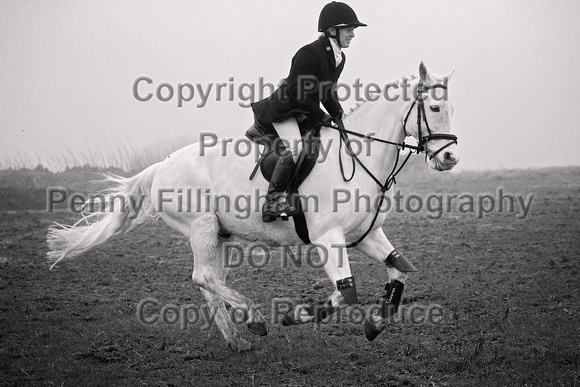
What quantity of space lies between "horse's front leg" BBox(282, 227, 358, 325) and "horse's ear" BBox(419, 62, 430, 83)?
1.54 meters

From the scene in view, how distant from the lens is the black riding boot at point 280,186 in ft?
19.7

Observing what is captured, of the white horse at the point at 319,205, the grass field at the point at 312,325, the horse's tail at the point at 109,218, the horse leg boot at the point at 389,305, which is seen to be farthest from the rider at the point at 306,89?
the horse's tail at the point at 109,218

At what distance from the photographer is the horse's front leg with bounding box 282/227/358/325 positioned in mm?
5730

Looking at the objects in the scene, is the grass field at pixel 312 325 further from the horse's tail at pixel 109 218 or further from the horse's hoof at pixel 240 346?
the horse's tail at pixel 109 218

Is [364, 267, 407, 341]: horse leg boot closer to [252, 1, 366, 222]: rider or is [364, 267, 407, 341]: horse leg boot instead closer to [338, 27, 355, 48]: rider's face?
[252, 1, 366, 222]: rider

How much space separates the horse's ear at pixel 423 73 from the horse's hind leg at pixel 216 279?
2.67 m

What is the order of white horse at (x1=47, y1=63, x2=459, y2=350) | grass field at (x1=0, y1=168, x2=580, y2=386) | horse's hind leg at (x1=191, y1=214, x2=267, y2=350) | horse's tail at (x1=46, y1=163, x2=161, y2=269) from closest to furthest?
grass field at (x1=0, y1=168, x2=580, y2=386) → white horse at (x1=47, y1=63, x2=459, y2=350) → horse's hind leg at (x1=191, y1=214, x2=267, y2=350) → horse's tail at (x1=46, y1=163, x2=161, y2=269)

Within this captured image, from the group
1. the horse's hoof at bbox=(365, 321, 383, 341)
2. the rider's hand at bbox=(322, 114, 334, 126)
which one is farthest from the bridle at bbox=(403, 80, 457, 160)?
the horse's hoof at bbox=(365, 321, 383, 341)

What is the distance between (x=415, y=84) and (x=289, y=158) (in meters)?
1.34

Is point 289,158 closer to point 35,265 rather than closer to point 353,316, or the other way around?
point 353,316

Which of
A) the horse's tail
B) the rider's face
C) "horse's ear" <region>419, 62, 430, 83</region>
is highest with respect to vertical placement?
the rider's face

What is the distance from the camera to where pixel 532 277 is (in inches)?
334

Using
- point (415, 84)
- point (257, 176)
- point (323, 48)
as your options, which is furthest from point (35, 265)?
point (415, 84)

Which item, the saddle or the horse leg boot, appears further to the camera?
the saddle
